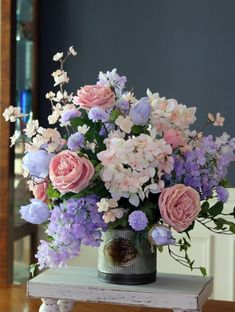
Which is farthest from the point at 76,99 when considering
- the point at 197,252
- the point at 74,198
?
the point at 197,252

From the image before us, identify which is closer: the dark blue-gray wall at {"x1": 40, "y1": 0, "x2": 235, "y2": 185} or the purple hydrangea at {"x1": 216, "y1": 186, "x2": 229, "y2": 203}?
the purple hydrangea at {"x1": 216, "y1": 186, "x2": 229, "y2": 203}

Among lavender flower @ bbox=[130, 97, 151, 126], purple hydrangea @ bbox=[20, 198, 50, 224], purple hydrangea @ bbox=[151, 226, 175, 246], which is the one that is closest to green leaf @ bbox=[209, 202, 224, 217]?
purple hydrangea @ bbox=[151, 226, 175, 246]

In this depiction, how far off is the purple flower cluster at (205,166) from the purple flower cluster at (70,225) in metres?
0.18

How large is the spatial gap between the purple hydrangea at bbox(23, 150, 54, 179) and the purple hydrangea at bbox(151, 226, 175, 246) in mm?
273

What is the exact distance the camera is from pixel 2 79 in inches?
123

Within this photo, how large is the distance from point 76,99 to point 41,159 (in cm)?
16

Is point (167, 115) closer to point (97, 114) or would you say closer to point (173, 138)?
point (173, 138)

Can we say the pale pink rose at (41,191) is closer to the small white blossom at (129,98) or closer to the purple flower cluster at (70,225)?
the purple flower cluster at (70,225)

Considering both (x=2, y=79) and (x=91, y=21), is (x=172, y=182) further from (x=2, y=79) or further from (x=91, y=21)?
A: (x=91, y=21)

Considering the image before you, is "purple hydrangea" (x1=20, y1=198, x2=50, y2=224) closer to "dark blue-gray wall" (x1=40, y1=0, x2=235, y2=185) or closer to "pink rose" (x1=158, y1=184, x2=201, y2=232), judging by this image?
"pink rose" (x1=158, y1=184, x2=201, y2=232)

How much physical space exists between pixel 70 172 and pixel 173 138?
0.79ft

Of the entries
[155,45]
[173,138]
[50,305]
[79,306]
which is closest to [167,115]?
[173,138]

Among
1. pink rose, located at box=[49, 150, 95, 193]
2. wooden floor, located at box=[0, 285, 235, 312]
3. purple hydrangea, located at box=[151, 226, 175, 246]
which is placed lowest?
wooden floor, located at box=[0, 285, 235, 312]

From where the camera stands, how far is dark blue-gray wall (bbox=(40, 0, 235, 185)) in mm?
3352
